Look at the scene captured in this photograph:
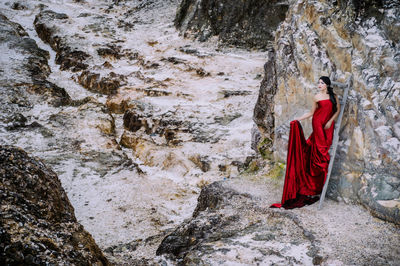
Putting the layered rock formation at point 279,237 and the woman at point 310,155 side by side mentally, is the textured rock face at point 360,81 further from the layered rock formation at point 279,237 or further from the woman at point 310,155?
the layered rock formation at point 279,237

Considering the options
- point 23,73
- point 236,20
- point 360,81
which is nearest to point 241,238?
point 360,81

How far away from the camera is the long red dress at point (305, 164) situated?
14.4ft

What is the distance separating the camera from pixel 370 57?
4102 millimetres

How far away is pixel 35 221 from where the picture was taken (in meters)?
3.22

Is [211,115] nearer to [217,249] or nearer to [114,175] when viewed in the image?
[114,175]

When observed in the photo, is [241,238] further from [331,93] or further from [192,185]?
[192,185]

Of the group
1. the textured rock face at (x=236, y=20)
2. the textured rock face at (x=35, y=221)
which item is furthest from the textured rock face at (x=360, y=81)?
the textured rock face at (x=236, y=20)

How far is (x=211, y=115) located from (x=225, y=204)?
5.71m

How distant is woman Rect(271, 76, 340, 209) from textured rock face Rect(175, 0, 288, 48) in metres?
11.9

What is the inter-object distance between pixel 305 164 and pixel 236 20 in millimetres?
13324

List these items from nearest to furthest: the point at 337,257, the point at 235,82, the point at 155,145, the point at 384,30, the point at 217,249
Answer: the point at 337,257 < the point at 217,249 < the point at 384,30 < the point at 155,145 < the point at 235,82

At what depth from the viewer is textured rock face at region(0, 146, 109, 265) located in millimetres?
2811

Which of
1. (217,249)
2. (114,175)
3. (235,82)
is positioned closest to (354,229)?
(217,249)

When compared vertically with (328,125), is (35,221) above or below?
below
